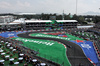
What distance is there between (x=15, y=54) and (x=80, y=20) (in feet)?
321

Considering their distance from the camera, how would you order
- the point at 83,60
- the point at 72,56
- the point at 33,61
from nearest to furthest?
1. the point at 33,61
2. the point at 83,60
3. the point at 72,56

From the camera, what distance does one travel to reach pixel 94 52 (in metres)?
26.5

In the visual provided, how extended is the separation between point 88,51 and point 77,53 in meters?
3.62

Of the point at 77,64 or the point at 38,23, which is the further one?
the point at 38,23

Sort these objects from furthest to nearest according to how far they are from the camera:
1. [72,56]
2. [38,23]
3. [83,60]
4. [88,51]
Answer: [38,23] < [88,51] < [72,56] < [83,60]

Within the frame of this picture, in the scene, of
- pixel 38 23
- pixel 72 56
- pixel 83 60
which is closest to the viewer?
pixel 83 60

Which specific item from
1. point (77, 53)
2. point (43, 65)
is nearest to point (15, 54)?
point (43, 65)

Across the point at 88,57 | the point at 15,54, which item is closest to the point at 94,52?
the point at 88,57

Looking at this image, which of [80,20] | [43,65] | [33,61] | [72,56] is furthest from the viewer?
[80,20]

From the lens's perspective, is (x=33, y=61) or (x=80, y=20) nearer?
(x=33, y=61)

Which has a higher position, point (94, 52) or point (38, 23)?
point (38, 23)

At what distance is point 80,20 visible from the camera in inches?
4341

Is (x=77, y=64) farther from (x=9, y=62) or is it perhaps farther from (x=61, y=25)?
(x=61, y=25)

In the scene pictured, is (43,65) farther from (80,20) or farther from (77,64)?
(80,20)
